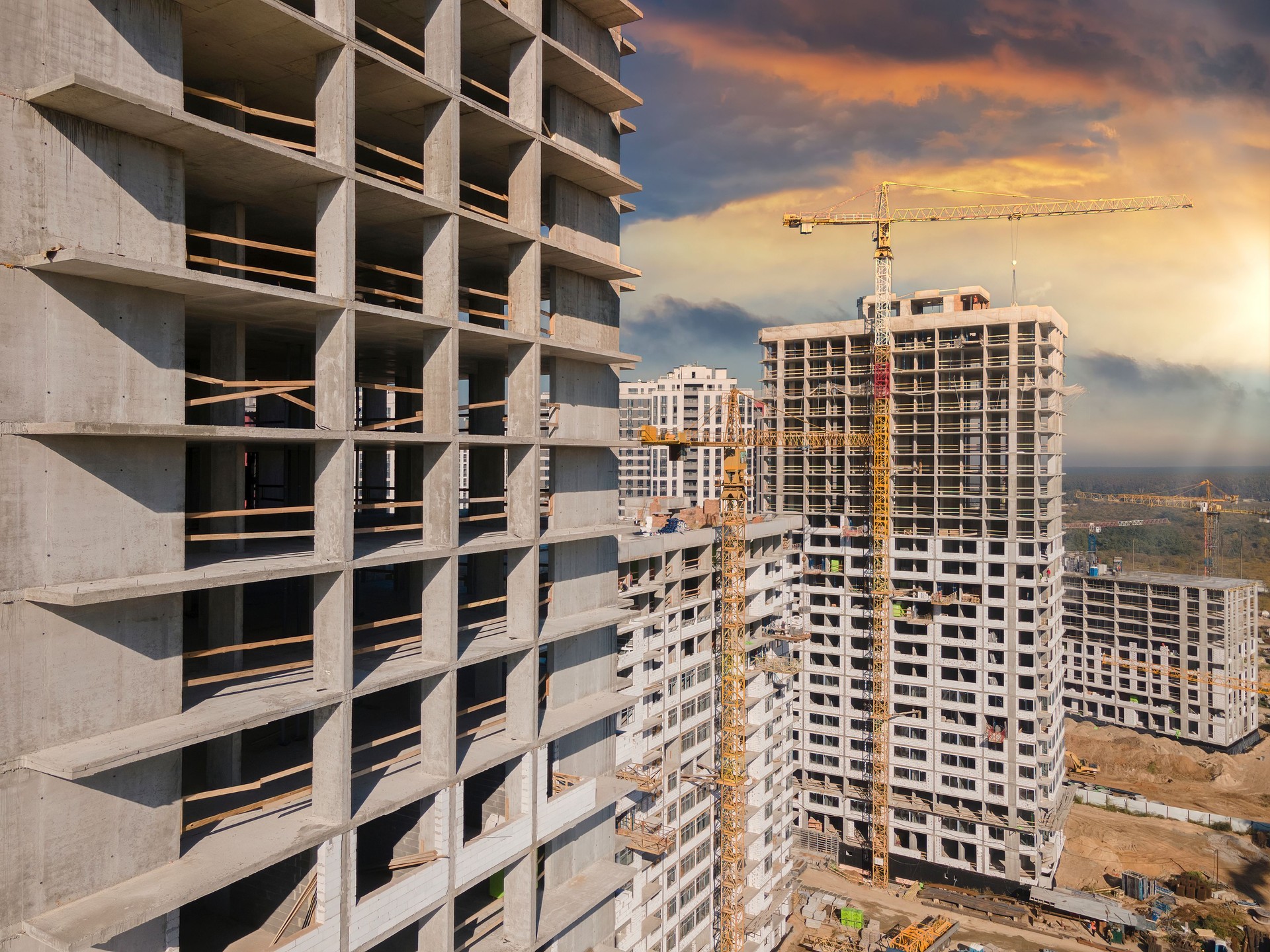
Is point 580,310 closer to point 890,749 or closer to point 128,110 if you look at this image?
point 128,110

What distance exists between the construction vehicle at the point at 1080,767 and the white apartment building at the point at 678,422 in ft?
245

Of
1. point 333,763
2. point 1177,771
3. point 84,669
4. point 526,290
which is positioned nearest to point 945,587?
point 1177,771

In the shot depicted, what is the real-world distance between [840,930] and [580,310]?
55797mm

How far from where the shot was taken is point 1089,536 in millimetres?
161375

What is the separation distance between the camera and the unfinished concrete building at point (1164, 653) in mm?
95188

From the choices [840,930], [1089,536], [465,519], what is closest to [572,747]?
[465,519]

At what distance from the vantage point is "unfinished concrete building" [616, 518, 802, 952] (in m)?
41.3

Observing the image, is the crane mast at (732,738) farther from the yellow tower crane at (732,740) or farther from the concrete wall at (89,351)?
the concrete wall at (89,351)

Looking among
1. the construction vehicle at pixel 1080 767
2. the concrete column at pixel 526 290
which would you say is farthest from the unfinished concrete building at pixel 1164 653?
the concrete column at pixel 526 290

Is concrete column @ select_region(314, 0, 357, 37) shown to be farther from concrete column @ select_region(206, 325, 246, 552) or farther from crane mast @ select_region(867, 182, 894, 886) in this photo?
crane mast @ select_region(867, 182, 894, 886)

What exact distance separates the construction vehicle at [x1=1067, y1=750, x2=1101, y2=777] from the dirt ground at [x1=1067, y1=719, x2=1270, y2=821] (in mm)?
530

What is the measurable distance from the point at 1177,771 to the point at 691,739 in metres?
74.5

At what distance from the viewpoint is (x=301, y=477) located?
28.6 m

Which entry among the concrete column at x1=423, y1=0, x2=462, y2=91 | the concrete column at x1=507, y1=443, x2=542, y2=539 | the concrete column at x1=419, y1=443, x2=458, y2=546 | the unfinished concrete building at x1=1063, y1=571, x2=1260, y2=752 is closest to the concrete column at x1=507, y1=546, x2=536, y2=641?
the concrete column at x1=507, y1=443, x2=542, y2=539
